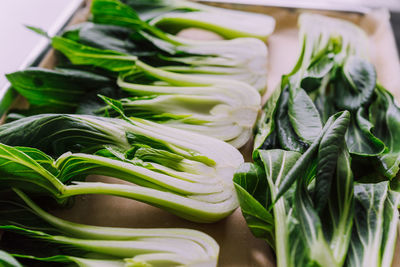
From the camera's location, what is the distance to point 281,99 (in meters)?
1.35

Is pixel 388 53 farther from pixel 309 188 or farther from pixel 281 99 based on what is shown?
pixel 309 188

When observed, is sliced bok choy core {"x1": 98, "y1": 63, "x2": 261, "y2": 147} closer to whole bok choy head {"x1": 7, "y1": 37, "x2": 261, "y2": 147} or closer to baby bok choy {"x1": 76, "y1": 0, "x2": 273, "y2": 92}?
whole bok choy head {"x1": 7, "y1": 37, "x2": 261, "y2": 147}

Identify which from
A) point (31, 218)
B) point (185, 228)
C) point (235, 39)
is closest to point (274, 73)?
point (235, 39)

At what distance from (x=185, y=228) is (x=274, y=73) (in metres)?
0.89

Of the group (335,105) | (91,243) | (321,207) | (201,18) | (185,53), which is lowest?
(91,243)

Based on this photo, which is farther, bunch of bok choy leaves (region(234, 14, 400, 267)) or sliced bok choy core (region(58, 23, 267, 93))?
sliced bok choy core (region(58, 23, 267, 93))

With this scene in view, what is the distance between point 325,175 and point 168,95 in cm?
68

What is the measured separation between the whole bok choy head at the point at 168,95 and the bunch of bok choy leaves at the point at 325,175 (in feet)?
0.34

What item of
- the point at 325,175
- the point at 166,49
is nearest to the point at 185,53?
the point at 166,49

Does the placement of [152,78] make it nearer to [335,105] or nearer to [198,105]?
[198,105]

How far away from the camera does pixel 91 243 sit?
0.99 m

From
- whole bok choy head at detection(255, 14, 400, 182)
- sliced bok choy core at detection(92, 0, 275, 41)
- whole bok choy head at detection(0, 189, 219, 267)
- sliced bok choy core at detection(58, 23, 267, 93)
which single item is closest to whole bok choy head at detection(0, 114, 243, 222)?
whole bok choy head at detection(0, 189, 219, 267)

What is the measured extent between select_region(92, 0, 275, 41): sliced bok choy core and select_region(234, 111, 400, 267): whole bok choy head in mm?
886

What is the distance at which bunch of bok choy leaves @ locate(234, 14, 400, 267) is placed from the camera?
89 cm
